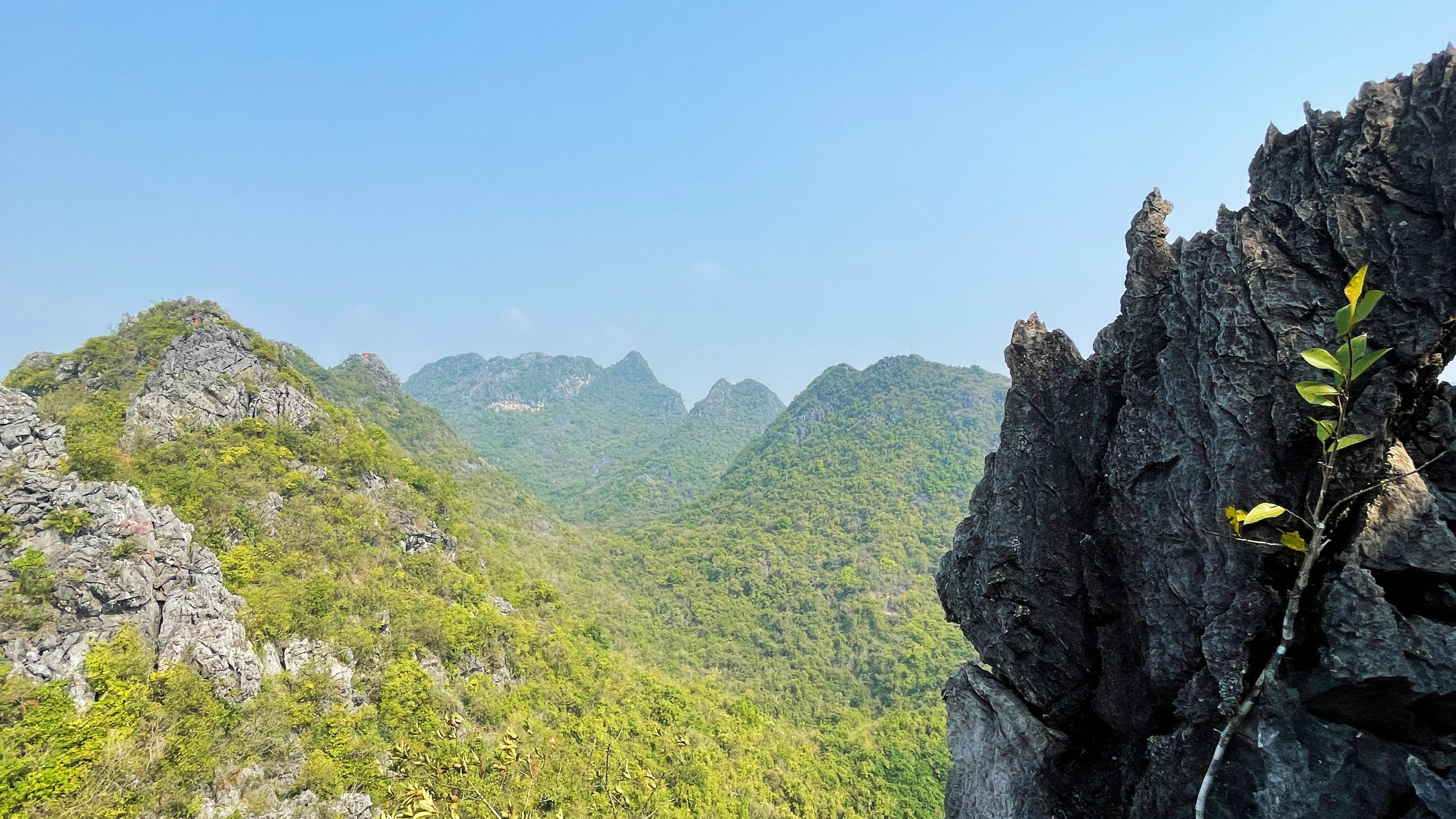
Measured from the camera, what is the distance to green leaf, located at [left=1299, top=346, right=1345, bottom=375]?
3.03 m

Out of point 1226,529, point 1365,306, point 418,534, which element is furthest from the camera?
point 418,534

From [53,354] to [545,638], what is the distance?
34.8m

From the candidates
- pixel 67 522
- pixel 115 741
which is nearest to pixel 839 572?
pixel 115 741

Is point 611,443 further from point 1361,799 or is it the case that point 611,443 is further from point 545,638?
point 1361,799

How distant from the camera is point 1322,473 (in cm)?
514

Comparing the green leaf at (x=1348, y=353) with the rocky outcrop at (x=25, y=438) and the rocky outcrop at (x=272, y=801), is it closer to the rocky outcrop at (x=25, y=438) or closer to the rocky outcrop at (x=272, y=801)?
the rocky outcrop at (x=272, y=801)

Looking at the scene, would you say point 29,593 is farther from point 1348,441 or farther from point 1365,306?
point 1365,306

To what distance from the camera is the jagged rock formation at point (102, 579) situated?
62.1 feet

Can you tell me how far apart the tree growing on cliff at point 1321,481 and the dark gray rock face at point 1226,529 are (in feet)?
0.56

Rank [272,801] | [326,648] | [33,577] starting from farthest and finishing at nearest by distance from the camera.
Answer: [326,648] < [272,801] < [33,577]

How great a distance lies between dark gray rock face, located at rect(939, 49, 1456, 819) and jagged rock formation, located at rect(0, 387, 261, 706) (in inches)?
1063

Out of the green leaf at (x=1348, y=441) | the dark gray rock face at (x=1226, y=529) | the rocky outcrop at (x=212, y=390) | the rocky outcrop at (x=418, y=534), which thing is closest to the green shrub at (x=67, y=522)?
the rocky outcrop at (x=212, y=390)

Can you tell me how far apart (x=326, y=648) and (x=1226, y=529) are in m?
31.9

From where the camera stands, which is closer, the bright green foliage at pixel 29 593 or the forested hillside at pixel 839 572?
the bright green foliage at pixel 29 593
